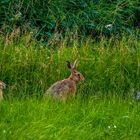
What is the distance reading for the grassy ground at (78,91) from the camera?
626cm

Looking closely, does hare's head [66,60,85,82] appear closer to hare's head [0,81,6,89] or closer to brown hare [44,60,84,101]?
brown hare [44,60,84,101]

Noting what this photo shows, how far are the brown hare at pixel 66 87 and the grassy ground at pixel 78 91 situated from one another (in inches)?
4.3

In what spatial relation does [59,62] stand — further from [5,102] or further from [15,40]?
[5,102]

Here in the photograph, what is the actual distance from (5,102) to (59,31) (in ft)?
10.6

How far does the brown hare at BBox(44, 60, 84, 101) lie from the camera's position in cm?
718

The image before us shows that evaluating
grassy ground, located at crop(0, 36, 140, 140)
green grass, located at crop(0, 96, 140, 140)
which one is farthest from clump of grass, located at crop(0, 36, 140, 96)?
green grass, located at crop(0, 96, 140, 140)

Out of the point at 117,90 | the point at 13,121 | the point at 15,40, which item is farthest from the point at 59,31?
the point at 13,121

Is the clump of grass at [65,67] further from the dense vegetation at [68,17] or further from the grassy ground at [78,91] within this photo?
the dense vegetation at [68,17]

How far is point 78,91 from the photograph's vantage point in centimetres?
764

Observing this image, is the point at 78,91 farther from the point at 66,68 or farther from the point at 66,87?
the point at 66,68

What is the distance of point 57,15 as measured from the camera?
997 centimetres

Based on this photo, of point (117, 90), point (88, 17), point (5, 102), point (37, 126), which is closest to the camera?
point (37, 126)

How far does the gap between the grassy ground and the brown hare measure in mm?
110

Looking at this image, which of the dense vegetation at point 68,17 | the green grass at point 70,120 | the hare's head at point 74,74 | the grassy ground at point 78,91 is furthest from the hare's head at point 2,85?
the dense vegetation at point 68,17
